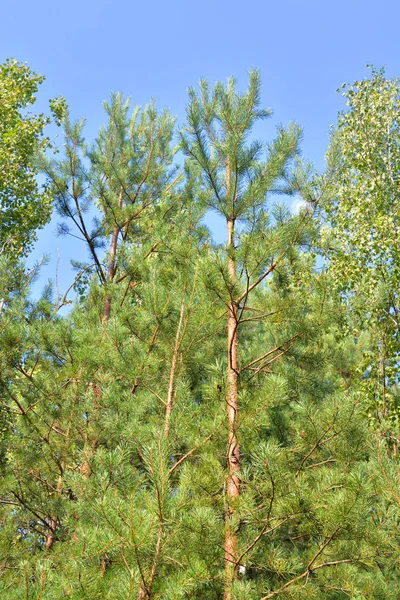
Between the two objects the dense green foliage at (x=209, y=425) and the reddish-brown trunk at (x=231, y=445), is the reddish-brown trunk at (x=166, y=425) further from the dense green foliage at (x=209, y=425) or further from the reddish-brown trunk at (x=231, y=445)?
the reddish-brown trunk at (x=231, y=445)

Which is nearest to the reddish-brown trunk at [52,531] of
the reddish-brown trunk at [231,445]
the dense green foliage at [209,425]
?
the dense green foliage at [209,425]

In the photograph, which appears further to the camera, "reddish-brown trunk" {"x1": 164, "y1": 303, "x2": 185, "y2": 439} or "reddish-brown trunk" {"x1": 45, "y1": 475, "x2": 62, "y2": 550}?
"reddish-brown trunk" {"x1": 45, "y1": 475, "x2": 62, "y2": 550}

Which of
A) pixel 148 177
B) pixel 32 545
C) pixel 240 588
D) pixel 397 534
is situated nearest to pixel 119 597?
pixel 240 588

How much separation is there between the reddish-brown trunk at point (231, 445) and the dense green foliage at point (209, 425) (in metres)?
0.01

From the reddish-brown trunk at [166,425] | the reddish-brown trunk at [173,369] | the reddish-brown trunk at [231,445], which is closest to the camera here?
the reddish-brown trunk at [166,425]

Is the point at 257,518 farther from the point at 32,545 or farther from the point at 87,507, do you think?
the point at 32,545

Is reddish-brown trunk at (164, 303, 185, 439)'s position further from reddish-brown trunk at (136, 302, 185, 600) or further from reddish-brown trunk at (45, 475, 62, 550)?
reddish-brown trunk at (45, 475, 62, 550)

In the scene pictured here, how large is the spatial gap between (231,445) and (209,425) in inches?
7.8

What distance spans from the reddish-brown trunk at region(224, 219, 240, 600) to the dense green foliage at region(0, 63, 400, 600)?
15 mm

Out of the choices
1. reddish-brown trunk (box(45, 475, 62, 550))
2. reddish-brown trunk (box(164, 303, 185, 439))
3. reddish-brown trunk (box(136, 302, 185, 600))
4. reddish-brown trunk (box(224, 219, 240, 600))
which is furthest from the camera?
reddish-brown trunk (box(45, 475, 62, 550))

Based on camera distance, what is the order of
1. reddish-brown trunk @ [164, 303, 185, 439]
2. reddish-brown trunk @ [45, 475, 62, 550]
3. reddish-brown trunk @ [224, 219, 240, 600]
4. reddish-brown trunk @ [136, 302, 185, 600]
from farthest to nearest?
reddish-brown trunk @ [45, 475, 62, 550] < reddish-brown trunk @ [164, 303, 185, 439] < reddish-brown trunk @ [224, 219, 240, 600] < reddish-brown trunk @ [136, 302, 185, 600]

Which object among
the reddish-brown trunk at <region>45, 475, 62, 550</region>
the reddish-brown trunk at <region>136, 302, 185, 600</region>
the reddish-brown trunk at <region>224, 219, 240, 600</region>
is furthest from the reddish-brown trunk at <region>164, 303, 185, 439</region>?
the reddish-brown trunk at <region>45, 475, 62, 550</region>

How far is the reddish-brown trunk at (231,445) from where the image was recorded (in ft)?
10.2

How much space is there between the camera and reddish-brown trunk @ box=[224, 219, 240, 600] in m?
3.10
